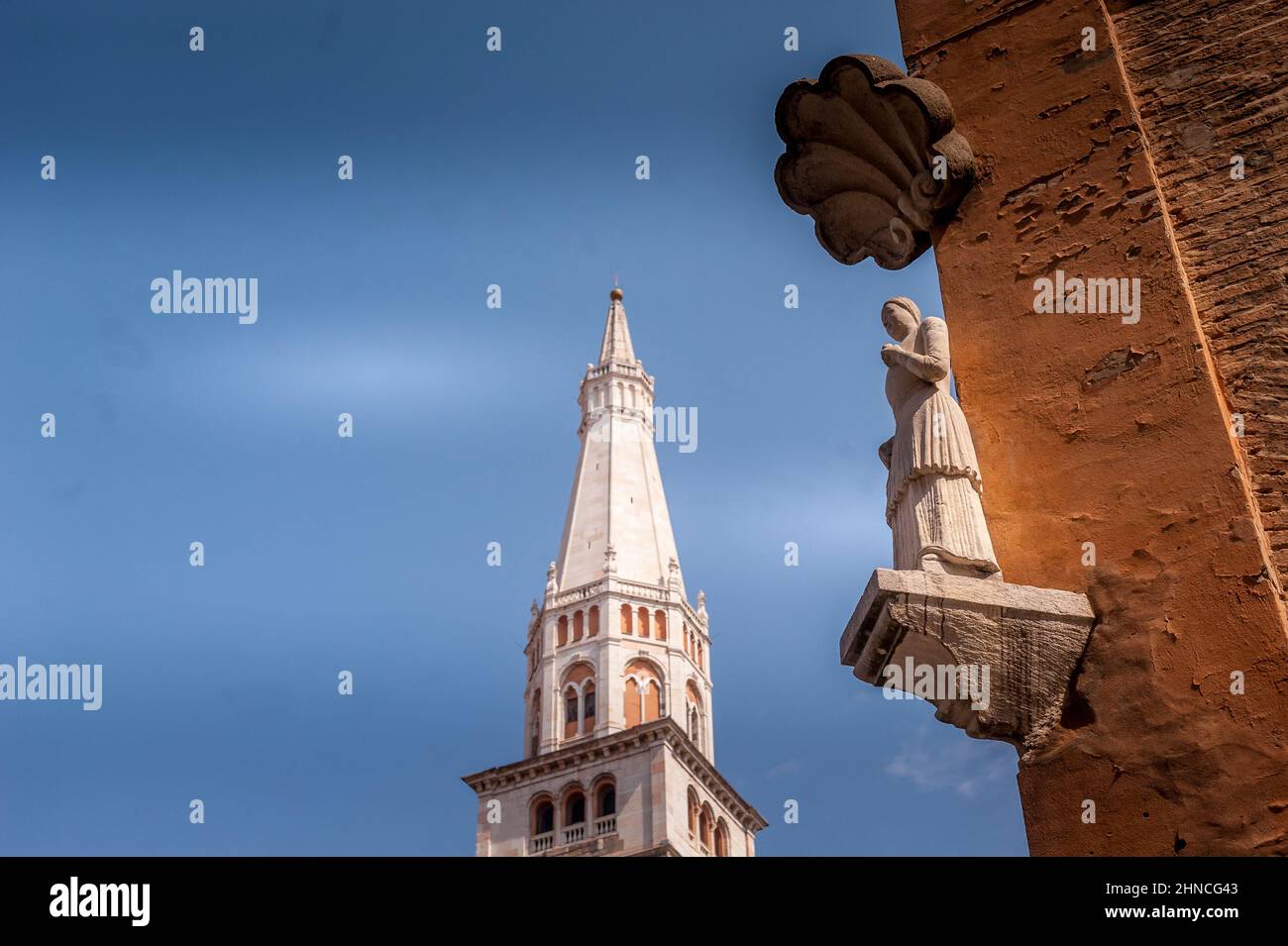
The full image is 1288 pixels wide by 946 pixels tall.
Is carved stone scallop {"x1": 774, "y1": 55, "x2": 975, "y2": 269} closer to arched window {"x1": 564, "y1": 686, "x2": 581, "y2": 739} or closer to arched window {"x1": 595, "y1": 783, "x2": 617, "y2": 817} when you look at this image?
arched window {"x1": 595, "y1": 783, "x2": 617, "y2": 817}

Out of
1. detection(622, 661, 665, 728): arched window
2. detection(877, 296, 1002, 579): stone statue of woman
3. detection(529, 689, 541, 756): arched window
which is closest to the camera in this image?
detection(877, 296, 1002, 579): stone statue of woman

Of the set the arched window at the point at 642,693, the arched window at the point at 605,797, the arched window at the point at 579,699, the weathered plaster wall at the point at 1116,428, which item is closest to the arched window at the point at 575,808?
the arched window at the point at 605,797

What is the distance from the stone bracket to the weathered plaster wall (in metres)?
0.11

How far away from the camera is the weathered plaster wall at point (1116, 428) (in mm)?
5523

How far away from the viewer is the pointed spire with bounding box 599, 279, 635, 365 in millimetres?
76812

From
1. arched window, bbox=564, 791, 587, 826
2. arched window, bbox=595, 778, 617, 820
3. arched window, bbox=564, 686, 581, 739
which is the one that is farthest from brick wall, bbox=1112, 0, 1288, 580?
arched window, bbox=564, 686, 581, 739

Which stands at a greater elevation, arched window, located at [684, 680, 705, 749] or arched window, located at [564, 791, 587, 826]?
arched window, located at [684, 680, 705, 749]

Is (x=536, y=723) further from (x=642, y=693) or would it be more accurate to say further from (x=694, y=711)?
(x=694, y=711)

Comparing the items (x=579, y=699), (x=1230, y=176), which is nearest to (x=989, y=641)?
(x=1230, y=176)

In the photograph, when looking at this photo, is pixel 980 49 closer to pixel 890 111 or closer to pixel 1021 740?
pixel 890 111

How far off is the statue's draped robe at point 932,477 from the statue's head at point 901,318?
0.08 meters

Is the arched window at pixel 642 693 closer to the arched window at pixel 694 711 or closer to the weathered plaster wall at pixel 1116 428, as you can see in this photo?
the arched window at pixel 694 711

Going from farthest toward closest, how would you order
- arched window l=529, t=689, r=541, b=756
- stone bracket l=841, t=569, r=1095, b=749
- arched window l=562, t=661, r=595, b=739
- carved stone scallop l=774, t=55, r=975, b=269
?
arched window l=529, t=689, r=541, b=756 < arched window l=562, t=661, r=595, b=739 < carved stone scallop l=774, t=55, r=975, b=269 < stone bracket l=841, t=569, r=1095, b=749

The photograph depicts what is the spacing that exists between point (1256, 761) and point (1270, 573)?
0.78m
